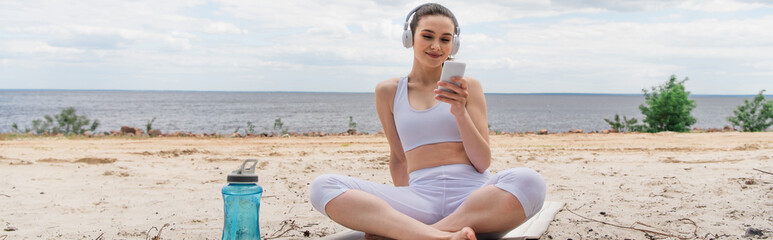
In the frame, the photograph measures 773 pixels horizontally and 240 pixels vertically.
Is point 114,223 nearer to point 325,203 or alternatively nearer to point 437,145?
point 325,203

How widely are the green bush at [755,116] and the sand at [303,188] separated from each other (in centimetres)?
855

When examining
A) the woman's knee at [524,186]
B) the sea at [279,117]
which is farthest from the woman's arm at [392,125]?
the sea at [279,117]

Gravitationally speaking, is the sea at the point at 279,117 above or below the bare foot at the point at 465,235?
below

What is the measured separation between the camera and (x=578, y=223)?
4.20 meters

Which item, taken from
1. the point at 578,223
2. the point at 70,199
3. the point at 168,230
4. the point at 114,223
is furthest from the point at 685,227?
the point at 70,199

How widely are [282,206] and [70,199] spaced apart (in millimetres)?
2084

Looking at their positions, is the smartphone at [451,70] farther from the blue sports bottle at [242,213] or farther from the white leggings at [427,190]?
the blue sports bottle at [242,213]

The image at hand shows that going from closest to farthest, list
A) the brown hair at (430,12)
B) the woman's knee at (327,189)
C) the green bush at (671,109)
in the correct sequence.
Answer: the woman's knee at (327,189)
the brown hair at (430,12)
the green bush at (671,109)

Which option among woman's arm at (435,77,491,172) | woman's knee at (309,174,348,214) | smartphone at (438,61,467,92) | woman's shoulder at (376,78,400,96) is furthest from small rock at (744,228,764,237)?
woman's knee at (309,174,348,214)

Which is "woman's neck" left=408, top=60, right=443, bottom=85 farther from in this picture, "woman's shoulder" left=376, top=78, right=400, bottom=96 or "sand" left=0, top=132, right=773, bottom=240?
"sand" left=0, top=132, right=773, bottom=240

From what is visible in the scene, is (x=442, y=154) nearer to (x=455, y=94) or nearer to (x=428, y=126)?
(x=428, y=126)

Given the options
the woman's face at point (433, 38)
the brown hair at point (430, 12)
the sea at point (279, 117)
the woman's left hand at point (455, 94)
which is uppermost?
the brown hair at point (430, 12)

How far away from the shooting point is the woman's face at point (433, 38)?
338cm

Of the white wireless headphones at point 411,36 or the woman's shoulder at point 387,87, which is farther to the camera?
the woman's shoulder at point 387,87
